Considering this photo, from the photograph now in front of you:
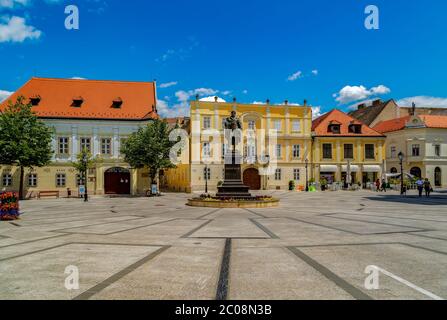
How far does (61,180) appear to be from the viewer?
3616 centimetres

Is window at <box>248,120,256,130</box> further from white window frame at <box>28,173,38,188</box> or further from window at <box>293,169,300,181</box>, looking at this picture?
white window frame at <box>28,173,38,188</box>

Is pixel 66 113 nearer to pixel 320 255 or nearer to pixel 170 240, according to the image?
pixel 170 240

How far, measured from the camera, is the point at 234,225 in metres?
12.4

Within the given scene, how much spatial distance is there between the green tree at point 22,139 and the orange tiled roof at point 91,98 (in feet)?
19.1

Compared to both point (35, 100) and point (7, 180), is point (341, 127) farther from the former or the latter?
point (7, 180)

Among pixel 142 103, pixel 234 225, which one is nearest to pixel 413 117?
pixel 142 103

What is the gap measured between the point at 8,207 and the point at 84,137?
2322 cm

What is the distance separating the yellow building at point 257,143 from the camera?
141 feet

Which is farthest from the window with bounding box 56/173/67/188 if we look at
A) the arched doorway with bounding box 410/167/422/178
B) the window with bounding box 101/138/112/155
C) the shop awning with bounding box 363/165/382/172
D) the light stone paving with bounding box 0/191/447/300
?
the arched doorway with bounding box 410/167/422/178

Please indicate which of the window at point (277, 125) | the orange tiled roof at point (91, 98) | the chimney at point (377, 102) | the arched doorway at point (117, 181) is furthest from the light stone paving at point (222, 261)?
the chimney at point (377, 102)

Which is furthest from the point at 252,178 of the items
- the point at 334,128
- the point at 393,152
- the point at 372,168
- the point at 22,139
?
the point at 22,139

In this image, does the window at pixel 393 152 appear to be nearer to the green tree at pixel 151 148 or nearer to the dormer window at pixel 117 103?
the green tree at pixel 151 148

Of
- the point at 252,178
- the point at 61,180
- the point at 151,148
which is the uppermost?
the point at 151,148

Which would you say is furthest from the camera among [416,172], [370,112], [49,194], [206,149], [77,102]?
[370,112]
